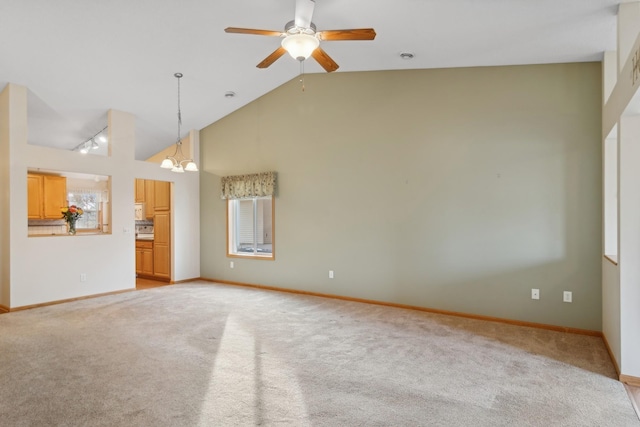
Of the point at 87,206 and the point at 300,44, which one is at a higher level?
the point at 300,44

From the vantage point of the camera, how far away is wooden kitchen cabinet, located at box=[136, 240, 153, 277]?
7797 millimetres

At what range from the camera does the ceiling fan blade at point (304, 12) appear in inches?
105

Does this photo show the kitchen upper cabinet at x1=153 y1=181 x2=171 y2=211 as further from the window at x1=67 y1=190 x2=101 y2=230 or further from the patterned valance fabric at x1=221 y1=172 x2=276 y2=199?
the window at x1=67 y1=190 x2=101 y2=230

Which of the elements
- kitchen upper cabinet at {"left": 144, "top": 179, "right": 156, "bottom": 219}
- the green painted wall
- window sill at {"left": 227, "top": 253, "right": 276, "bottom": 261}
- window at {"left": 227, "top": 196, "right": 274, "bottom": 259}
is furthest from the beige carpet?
kitchen upper cabinet at {"left": 144, "top": 179, "right": 156, "bottom": 219}

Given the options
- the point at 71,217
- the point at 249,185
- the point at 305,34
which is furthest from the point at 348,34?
the point at 71,217


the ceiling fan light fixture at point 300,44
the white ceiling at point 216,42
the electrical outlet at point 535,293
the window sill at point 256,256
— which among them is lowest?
the electrical outlet at point 535,293

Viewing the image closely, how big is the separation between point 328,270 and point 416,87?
296 cm

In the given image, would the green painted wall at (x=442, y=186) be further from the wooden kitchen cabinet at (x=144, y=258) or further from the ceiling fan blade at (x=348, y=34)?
the wooden kitchen cabinet at (x=144, y=258)

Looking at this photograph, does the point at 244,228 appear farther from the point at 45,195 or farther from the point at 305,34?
the point at 305,34

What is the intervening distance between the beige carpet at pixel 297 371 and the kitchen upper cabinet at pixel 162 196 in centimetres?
286

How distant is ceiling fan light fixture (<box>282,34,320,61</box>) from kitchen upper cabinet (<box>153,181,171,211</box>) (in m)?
5.21

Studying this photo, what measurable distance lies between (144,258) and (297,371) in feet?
19.5

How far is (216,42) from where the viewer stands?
4.67 metres

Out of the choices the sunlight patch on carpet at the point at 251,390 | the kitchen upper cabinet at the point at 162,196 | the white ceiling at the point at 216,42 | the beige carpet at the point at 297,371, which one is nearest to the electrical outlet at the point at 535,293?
the beige carpet at the point at 297,371
